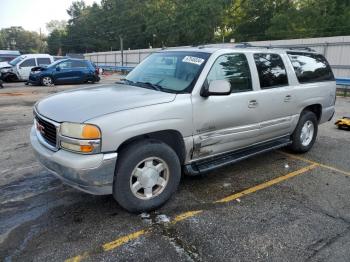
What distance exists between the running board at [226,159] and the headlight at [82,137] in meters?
1.27

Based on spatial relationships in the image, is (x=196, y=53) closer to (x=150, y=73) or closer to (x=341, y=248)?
(x=150, y=73)

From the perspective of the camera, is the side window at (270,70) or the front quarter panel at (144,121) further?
the side window at (270,70)

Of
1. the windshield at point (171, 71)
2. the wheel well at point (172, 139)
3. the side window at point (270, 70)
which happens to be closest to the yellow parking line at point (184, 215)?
the wheel well at point (172, 139)

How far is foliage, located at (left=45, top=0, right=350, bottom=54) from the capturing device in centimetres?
4300

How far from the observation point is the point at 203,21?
52688 millimetres

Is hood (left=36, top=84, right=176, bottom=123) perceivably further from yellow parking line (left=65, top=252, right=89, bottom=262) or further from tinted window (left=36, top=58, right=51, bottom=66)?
tinted window (left=36, top=58, right=51, bottom=66)

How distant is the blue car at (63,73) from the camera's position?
58.5 ft

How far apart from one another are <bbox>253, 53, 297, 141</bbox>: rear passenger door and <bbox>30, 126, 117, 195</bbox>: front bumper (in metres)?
2.39

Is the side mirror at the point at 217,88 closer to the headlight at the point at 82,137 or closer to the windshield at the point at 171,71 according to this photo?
the windshield at the point at 171,71

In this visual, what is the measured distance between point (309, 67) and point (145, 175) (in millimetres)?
3742

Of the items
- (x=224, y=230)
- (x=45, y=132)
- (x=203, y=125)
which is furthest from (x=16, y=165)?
(x=224, y=230)

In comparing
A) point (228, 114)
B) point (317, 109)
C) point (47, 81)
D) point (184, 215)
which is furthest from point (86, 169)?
point (47, 81)

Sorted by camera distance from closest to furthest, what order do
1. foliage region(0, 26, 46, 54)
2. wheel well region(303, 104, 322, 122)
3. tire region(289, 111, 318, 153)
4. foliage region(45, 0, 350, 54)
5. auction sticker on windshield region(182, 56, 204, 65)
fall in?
auction sticker on windshield region(182, 56, 204, 65) → tire region(289, 111, 318, 153) → wheel well region(303, 104, 322, 122) → foliage region(45, 0, 350, 54) → foliage region(0, 26, 46, 54)

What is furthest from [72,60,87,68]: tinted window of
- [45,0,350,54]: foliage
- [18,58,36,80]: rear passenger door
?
[45,0,350,54]: foliage
